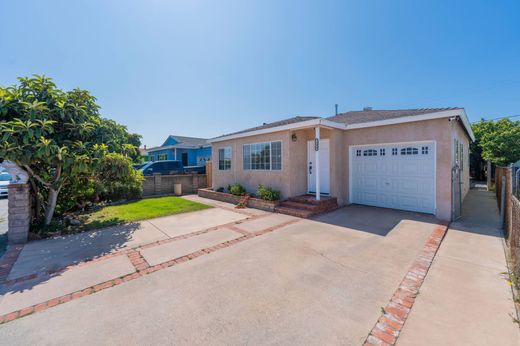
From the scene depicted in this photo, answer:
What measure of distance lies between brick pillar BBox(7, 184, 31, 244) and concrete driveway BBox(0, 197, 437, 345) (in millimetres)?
2032

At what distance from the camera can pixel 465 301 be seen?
2799 mm

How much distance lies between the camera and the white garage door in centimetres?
712

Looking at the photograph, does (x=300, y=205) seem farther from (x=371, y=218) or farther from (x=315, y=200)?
(x=371, y=218)

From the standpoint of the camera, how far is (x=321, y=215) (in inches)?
289

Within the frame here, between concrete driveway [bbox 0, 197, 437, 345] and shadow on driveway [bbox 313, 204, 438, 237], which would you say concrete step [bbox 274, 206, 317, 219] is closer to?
shadow on driveway [bbox 313, 204, 438, 237]

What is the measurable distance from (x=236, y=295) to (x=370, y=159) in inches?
294

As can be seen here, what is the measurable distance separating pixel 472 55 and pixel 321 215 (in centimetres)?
1211

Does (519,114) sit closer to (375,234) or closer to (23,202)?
(375,234)

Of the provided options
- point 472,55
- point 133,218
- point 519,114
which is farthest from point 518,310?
point 519,114

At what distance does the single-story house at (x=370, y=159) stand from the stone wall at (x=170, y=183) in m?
4.75

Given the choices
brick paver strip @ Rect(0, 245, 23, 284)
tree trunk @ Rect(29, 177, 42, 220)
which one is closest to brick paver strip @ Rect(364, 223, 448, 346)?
brick paver strip @ Rect(0, 245, 23, 284)

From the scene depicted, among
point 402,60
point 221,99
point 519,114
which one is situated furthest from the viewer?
point 519,114

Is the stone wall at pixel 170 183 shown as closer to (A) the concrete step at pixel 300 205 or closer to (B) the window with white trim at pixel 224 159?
(B) the window with white trim at pixel 224 159

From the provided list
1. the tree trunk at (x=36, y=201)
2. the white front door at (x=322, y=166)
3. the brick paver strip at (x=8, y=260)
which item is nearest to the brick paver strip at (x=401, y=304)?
the white front door at (x=322, y=166)
